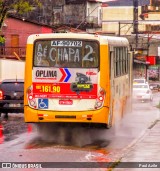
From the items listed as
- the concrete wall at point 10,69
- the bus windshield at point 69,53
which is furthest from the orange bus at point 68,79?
the concrete wall at point 10,69

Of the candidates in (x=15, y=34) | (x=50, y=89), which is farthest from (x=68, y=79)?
(x=15, y=34)

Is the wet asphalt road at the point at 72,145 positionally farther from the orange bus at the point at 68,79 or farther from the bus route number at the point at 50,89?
the bus route number at the point at 50,89

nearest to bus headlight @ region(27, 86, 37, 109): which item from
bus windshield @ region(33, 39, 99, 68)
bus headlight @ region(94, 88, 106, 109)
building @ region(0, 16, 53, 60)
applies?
bus windshield @ region(33, 39, 99, 68)

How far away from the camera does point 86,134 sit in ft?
61.5

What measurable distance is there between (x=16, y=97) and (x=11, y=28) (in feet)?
98.1

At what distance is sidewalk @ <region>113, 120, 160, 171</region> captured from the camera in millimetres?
12320

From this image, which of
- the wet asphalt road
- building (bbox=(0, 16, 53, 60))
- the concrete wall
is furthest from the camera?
building (bbox=(0, 16, 53, 60))

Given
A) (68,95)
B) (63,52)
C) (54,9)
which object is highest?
(54,9)

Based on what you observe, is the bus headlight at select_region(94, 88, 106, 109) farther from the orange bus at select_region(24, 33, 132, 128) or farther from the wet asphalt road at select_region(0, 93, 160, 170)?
the wet asphalt road at select_region(0, 93, 160, 170)

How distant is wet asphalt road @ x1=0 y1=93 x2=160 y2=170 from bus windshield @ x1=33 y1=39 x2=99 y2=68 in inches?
84.0

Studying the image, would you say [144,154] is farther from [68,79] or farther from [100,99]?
[68,79]

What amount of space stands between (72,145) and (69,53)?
2.46 m

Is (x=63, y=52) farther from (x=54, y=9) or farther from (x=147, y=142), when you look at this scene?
(x=54, y=9)

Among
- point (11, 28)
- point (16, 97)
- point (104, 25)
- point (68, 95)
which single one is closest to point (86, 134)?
point (68, 95)
